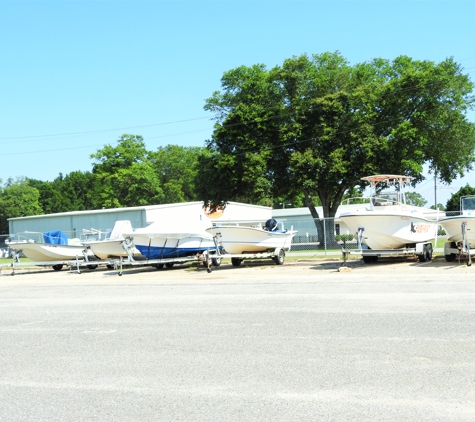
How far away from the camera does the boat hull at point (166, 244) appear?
24891 mm

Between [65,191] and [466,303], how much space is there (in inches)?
4587

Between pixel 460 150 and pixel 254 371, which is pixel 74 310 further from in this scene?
pixel 460 150

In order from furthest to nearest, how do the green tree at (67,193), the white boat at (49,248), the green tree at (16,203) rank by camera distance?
the green tree at (67,193) < the green tree at (16,203) < the white boat at (49,248)

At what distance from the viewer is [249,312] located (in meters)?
11.0

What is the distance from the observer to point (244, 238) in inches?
922

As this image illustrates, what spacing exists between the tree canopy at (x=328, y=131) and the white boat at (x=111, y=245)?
1731 centimetres

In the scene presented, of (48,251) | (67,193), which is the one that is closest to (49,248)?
(48,251)

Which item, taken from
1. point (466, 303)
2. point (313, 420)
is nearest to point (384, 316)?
point (466, 303)

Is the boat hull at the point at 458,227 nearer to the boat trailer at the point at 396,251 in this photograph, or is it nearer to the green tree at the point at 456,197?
the boat trailer at the point at 396,251

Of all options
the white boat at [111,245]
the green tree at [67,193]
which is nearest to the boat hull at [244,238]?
the white boat at [111,245]

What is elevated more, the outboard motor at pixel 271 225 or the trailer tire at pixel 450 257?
the outboard motor at pixel 271 225

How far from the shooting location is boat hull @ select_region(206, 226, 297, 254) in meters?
23.2

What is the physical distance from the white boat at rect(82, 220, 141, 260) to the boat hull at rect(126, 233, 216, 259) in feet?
3.42

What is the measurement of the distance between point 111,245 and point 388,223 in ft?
40.2
